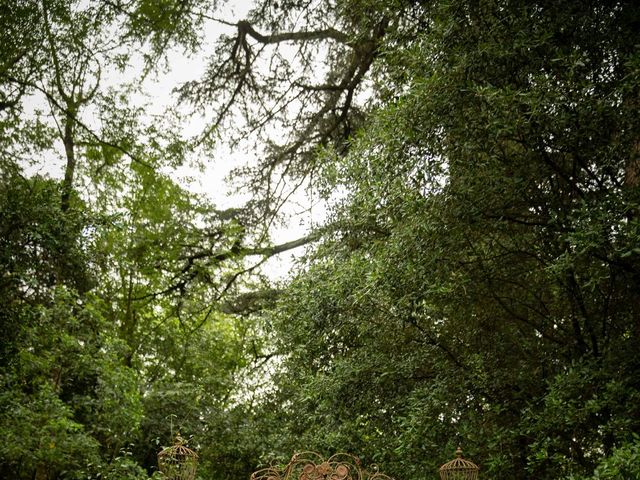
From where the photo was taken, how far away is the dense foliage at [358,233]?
3.90 m

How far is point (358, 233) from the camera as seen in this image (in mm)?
5496

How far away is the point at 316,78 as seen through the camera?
8250 millimetres

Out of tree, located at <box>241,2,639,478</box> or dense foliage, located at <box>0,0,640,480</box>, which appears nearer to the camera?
tree, located at <box>241,2,639,478</box>

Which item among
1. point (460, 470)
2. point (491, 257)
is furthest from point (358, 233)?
point (460, 470)

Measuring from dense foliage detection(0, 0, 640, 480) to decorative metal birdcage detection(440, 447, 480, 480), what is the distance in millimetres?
320

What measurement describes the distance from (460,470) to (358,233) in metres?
2.03

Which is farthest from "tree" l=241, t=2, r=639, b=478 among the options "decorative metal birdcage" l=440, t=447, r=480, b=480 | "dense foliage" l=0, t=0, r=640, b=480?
"decorative metal birdcage" l=440, t=447, r=480, b=480

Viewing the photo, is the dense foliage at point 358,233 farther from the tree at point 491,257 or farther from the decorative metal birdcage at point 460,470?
the decorative metal birdcage at point 460,470

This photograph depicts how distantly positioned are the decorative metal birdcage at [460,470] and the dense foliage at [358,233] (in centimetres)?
32

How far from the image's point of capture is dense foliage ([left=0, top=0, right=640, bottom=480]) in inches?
154

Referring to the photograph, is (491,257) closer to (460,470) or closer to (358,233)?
(358,233)

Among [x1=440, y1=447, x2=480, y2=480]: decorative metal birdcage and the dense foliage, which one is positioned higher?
the dense foliage

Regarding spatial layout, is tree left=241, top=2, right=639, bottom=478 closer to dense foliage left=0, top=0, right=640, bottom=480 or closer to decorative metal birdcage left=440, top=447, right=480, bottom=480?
dense foliage left=0, top=0, right=640, bottom=480

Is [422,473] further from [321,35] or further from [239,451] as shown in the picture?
[321,35]
